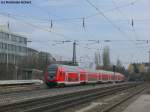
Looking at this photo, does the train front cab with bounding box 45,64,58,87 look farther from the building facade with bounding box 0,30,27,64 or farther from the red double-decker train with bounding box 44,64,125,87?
the building facade with bounding box 0,30,27,64

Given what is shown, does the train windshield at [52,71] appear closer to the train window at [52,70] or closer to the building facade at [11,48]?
the train window at [52,70]

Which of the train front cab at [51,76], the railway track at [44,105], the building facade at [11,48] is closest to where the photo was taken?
the railway track at [44,105]

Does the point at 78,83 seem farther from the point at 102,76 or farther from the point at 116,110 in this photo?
the point at 116,110

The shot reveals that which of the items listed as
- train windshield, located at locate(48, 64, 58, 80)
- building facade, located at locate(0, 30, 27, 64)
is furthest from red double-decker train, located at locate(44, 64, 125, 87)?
building facade, located at locate(0, 30, 27, 64)

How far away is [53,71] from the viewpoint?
57.6 meters

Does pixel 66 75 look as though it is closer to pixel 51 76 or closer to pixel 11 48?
pixel 51 76

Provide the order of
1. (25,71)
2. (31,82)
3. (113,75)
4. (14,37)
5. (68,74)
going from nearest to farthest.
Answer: (68,74)
(31,82)
(25,71)
(113,75)
(14,37)

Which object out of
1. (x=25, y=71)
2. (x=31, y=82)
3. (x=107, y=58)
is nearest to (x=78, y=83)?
(x=31, y=82)

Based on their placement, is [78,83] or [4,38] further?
[4,38]

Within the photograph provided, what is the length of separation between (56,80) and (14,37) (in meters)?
69.3

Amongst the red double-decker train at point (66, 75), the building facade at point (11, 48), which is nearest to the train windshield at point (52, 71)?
the red double-decker train at point (66, 75)

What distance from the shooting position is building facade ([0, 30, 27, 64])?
377ft

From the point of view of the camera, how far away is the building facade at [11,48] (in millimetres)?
114812

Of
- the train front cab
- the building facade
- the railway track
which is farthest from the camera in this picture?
the building facade
